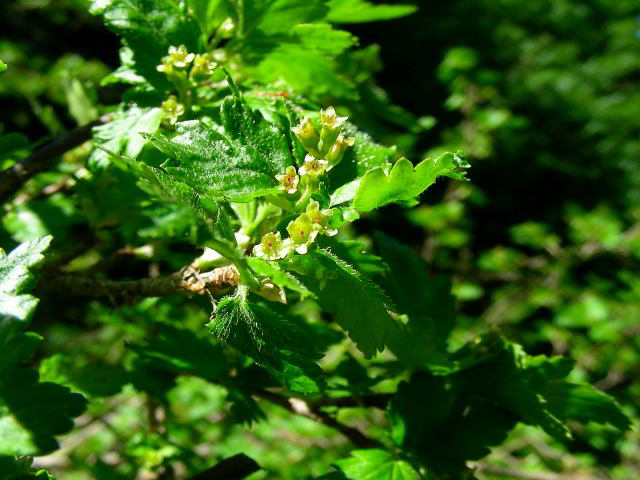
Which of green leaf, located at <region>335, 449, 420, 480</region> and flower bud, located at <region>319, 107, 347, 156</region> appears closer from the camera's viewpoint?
flower bud, located at <region>319, 107, 347, 156</region>

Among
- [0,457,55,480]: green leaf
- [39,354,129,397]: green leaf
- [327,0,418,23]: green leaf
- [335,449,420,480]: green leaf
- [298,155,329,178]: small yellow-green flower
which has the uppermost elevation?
[327,0,418,23]: green leaf

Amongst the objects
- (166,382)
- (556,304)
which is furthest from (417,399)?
(556,304)

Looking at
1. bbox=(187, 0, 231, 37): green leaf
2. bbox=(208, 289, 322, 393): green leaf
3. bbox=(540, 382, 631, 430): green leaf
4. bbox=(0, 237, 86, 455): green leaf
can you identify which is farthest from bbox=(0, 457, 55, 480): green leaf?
bbox=(540, 382, 631, 430): green leaf

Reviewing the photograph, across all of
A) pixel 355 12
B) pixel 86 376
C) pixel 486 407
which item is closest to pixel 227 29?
pixel 355 12

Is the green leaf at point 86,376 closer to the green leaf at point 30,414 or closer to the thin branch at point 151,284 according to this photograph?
the thin branch at point 151,284

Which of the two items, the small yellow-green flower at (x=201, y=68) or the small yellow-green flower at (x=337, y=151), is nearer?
the small yellow-green flower at (x=337, y=151)

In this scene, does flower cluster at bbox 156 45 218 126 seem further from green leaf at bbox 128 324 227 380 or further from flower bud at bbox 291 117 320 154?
green leaf at bbox 128 324 227 380

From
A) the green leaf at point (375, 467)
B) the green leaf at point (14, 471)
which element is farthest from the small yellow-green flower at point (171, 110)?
the green leaf at point (375, 467)
